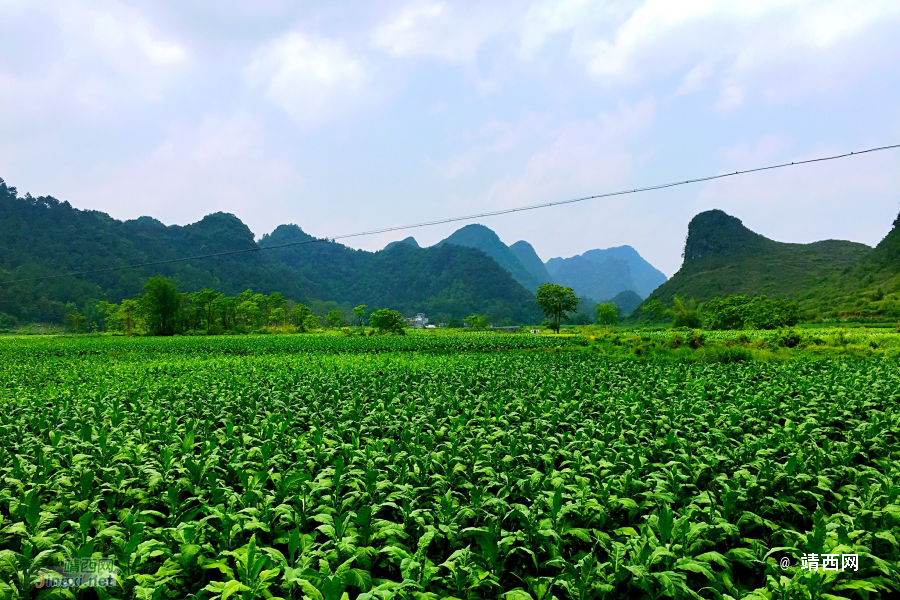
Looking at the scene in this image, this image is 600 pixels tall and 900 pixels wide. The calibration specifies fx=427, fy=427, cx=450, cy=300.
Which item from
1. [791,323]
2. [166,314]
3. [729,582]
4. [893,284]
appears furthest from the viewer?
[893,284]

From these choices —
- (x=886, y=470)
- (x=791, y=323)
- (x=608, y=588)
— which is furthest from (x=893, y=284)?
(x=608, y=588)

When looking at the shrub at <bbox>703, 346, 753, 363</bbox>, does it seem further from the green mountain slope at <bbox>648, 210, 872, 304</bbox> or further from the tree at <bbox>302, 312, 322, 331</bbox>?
the green mountain slope at <bbox>648, 210, 872, 304</bbox>

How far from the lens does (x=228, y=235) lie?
11131 centimetres

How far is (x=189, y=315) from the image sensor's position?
187 ft

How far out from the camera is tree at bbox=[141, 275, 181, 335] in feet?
166

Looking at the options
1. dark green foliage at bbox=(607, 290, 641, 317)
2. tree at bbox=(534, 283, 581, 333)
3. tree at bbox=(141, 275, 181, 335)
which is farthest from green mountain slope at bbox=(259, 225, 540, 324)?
tree at bbox=(141, 275, 181, 335)

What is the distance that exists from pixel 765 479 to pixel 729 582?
6.19 ft

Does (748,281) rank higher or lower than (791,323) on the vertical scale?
higher

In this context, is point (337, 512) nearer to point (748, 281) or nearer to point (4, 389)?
point (4, 389)

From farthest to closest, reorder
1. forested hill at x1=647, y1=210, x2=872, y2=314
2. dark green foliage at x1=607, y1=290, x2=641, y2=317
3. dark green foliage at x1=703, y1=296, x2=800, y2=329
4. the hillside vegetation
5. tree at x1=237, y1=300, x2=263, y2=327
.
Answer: dark green foliage at x1=607, y1=290, x2=641, y2=317 < forested hill at x1=647, y1=210, x2=872, y2=314 < tree at x1=237, y1=300, x2=263, y2=327 < the hillside vegetation < dark green foliage at x1=703, y1=296, x2=800, y2=329

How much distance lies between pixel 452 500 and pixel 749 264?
127m

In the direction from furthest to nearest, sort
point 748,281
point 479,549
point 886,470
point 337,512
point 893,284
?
point 748,281, point 893,284, point 886,470, point 337,512, point 479,549

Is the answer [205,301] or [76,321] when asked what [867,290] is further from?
[76,321]

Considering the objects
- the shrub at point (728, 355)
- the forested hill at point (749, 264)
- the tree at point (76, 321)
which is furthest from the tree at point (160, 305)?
the forested hill at point (749, 264)
